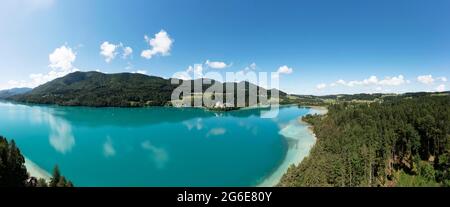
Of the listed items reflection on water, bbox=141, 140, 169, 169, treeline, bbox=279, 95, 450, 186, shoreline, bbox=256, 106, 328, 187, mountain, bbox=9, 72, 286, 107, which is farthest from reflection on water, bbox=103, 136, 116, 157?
mountain, bbox=9, 72, 286, 107

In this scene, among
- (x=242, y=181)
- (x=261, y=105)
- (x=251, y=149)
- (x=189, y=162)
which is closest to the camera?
(x=242, y=181)

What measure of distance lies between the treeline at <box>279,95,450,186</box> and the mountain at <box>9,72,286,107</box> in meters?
46.7

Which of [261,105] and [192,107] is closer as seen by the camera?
[192,107]

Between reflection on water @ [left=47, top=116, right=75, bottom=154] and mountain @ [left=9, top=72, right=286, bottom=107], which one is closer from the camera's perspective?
reflection on water @ [left=47, top=116, right=75, bottom=154]

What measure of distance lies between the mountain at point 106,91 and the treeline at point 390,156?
4671cm

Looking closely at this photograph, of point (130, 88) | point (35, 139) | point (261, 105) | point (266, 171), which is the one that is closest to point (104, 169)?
point (266, 171)

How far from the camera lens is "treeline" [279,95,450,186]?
12.7 metres

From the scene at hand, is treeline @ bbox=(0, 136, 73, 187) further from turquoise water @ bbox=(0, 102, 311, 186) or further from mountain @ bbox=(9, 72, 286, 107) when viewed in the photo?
mountain @ bbox=(9, 72, 286, 107)

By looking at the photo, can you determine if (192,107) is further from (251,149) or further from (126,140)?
(251,149)

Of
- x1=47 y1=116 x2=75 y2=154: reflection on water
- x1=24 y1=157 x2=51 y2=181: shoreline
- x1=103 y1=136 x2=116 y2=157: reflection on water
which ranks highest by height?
x1=47 y1=116 x2=75 y2=154: reflection on water

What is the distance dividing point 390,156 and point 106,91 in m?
80.1

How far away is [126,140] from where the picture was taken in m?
27.6
